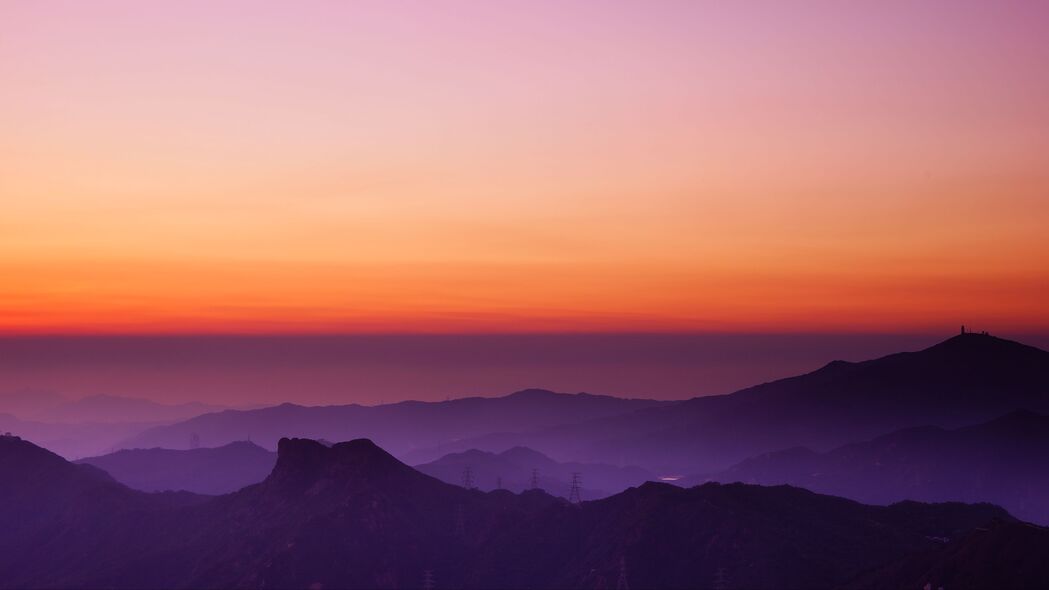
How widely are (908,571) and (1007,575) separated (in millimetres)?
17514

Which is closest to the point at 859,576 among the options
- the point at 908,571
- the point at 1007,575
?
the point at 908,571

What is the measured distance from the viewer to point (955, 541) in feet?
612

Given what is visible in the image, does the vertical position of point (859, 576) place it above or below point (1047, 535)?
below

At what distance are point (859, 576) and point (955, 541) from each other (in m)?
19.5

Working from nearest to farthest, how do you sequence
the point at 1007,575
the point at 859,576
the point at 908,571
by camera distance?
the point at 1007,575
the point at 908,571
the point at 859,576

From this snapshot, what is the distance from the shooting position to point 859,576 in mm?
198750

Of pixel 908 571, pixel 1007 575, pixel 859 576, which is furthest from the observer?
pixel 859 576

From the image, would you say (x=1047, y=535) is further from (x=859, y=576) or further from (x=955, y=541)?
(x=859, y=576)

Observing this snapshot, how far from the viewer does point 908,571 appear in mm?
182625

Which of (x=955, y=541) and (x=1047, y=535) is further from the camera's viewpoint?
(x=955, y=541)

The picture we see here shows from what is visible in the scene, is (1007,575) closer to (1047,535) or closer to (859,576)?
(1047,535)

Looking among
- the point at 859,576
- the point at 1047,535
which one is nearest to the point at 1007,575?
the point at 1047,535

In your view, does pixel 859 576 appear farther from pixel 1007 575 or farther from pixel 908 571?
pixel 1007 575

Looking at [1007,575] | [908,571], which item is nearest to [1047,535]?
[1007,575]
